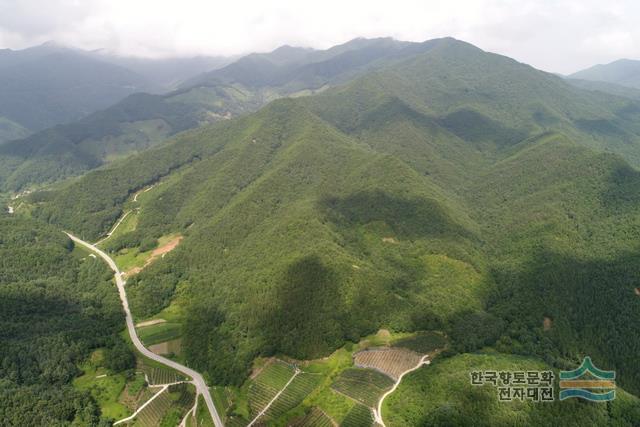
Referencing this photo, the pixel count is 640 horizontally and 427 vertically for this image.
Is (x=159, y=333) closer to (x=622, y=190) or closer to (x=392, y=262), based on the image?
(x=392, y=262)

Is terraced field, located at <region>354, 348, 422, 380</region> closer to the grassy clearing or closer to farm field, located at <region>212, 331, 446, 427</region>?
farm field, located at <region>212, 331, 446, 427</region>

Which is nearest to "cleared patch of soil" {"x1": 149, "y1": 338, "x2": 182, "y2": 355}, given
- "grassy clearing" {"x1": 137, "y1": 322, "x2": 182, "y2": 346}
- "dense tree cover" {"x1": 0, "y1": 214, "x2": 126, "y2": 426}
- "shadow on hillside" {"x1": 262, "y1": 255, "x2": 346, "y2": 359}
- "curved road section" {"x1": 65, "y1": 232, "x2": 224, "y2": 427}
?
"curved road section" {"x1": 65, "y1": 232, "x2": 224, "y2": 427}

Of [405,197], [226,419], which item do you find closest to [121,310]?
[226,419]

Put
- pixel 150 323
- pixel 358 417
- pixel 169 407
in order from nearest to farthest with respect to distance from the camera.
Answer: pixel 358 417 → pixel 169 407 → pixel 150 323

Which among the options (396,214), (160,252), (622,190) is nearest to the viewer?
(396,214)

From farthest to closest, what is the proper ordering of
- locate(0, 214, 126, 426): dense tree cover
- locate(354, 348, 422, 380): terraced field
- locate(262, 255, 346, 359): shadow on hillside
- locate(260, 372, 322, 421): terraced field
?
locate(262, 255, 346, 359): shadow on hillside < locate(354, 348, 422, 380): terraced field < locate(0, 214, 126, 426): dense tree cover < locate(260, 372, 322, 421): terraced field

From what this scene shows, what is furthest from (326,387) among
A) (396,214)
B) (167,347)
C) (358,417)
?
(396,214)
